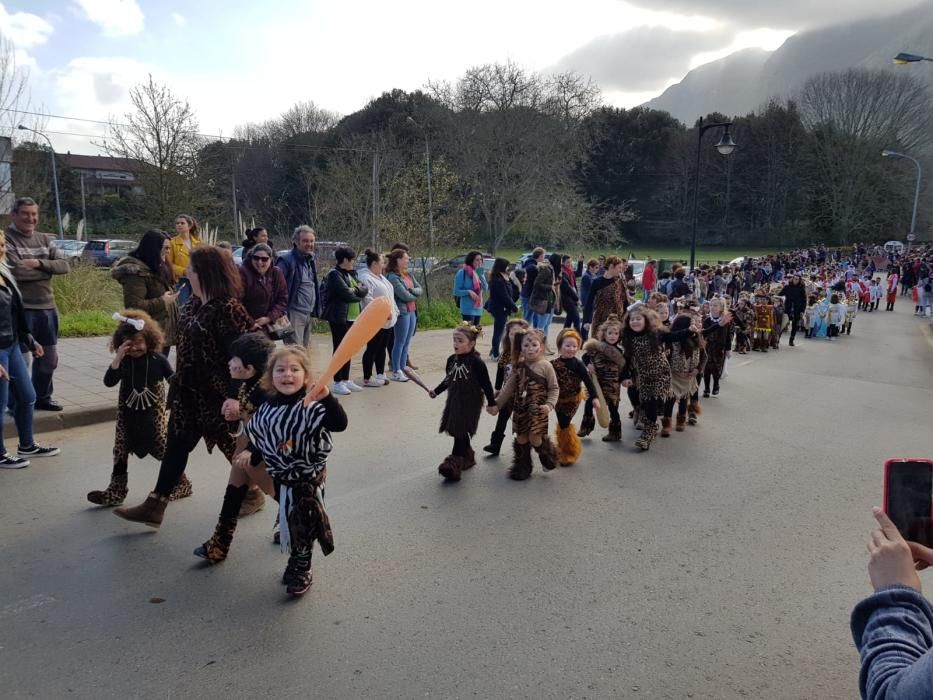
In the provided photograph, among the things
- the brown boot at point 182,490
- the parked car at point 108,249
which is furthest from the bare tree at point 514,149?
the brown boot at point 182,490

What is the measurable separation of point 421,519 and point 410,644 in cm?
156

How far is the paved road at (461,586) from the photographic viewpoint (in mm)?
3031

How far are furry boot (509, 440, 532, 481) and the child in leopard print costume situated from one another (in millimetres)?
2828

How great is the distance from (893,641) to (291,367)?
2.93 metres

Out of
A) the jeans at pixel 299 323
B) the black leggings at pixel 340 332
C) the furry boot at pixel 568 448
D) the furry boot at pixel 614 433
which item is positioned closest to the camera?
the furry boot at pixel 568 448

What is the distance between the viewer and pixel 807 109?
6166 cm

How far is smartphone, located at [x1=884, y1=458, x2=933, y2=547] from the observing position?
1.78m

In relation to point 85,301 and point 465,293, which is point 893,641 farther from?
point 85,301

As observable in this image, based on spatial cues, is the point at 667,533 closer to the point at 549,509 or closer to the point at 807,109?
the point at 549,509

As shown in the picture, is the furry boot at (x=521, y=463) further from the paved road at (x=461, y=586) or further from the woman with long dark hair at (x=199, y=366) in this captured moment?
the woman with long dark hair at (x=199, y=366)

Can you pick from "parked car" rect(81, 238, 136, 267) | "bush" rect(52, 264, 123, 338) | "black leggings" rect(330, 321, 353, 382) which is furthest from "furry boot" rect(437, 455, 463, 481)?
"parked car" rect(81, 238, 136, 267)

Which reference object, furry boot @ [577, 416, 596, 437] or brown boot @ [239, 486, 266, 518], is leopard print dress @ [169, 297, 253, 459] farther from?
furry boot @ [577, 416, 596, 437]

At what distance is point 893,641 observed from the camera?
1.60m

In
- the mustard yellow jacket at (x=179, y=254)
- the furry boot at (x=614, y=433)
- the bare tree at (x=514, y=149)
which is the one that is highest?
the bare tree at (x=514, y=149)
